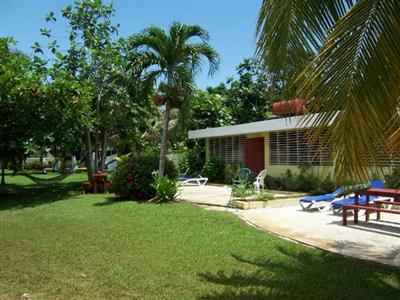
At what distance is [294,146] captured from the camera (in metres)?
18.1

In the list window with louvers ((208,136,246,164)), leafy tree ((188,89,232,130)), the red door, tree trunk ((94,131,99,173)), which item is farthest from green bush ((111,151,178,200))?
leafy tree ((188,89,232,130))

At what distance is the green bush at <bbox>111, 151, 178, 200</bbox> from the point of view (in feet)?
50.1

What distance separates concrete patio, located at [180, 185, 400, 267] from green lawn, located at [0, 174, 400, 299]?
48 cm

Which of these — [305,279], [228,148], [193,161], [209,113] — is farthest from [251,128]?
[305,279]

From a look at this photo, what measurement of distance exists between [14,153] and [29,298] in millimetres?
12919

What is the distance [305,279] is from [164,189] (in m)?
8.84

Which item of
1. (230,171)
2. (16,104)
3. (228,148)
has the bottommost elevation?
(230,171)

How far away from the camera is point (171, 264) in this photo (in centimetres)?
674

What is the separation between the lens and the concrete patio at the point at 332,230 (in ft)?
24.6

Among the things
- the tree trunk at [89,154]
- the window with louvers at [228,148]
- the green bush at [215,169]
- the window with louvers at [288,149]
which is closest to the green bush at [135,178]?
the window with louvers at [288,149]

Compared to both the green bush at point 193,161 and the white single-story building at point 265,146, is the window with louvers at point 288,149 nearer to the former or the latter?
the white single-story building at point 265,146

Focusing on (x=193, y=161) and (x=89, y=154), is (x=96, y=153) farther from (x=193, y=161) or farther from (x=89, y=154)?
(x=193, y=161)

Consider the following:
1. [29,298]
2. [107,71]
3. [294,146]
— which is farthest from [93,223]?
[107,71]

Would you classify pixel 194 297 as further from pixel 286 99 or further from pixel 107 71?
pixel 107 71
